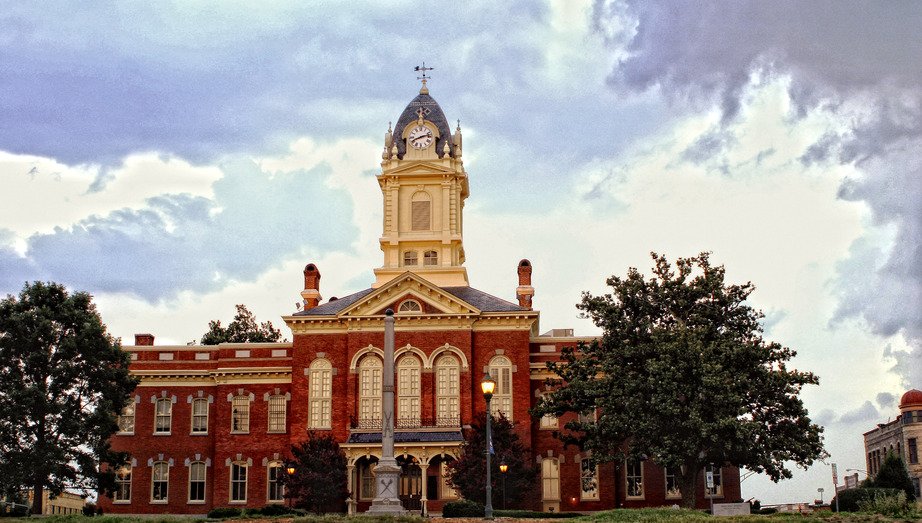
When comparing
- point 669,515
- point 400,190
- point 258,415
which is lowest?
point 669,515

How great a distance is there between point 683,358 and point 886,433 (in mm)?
55383

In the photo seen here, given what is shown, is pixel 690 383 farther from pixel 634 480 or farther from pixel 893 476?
pixel 893 476

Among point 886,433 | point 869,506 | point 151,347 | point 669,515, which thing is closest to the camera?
point 669,515

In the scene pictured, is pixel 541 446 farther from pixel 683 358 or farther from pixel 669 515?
pixel 669 515

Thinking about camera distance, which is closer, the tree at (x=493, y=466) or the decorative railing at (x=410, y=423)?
the tree at (x=493, y=466)

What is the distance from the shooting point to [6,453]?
44.6 metres

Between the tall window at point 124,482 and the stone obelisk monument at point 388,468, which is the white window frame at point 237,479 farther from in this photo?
the stone obelisk monument at point 388,468

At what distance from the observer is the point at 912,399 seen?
3302 inches

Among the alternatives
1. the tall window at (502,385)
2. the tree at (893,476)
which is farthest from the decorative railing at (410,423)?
the tree at (893,476)

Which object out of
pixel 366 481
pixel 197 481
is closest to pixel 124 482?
pixel 197 481

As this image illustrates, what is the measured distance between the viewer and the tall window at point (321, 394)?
54469 mm

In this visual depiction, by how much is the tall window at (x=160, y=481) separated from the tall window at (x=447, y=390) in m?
15.6

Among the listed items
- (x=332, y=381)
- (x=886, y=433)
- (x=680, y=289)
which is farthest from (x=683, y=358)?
(x=886, y=433)

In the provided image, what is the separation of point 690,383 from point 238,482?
25359mm
